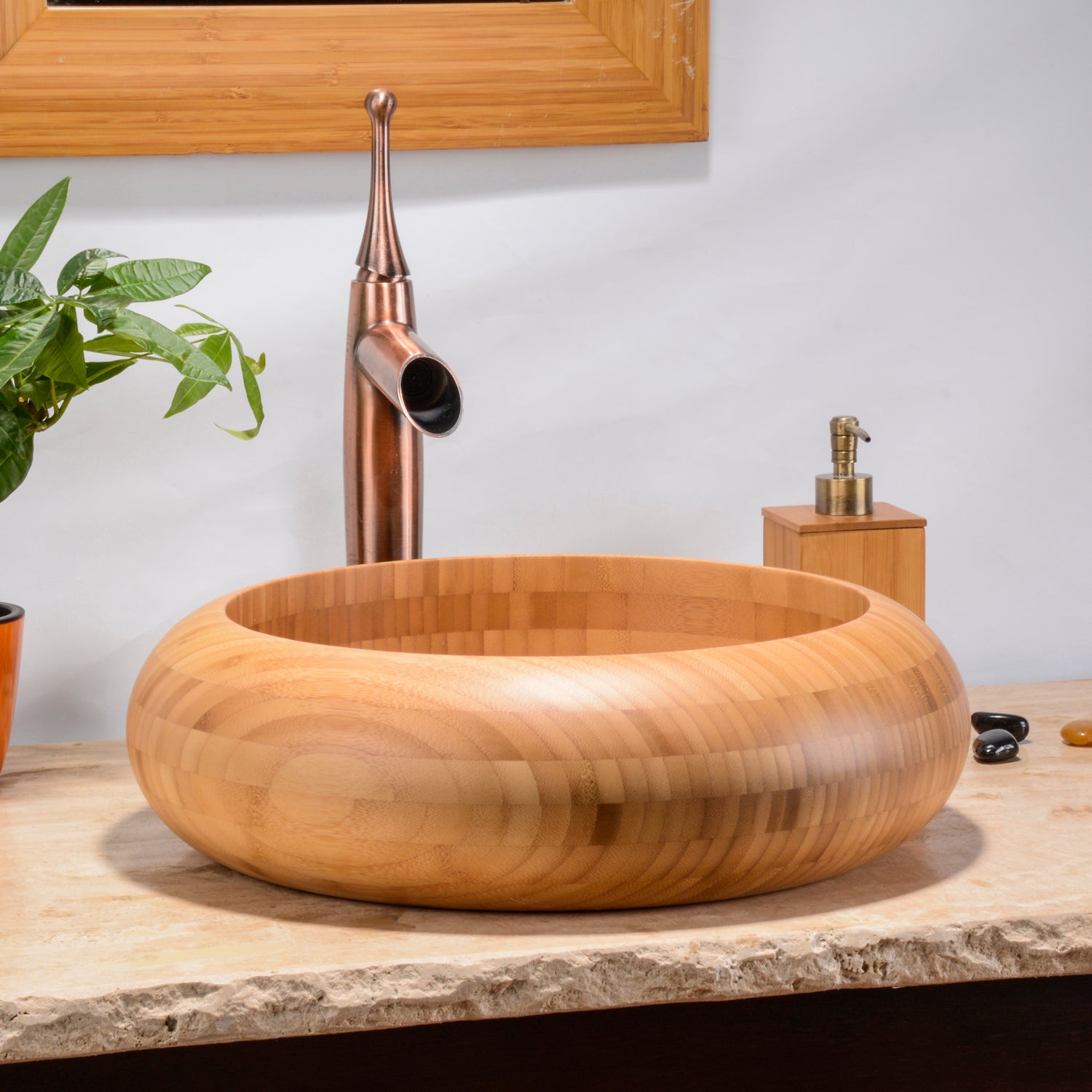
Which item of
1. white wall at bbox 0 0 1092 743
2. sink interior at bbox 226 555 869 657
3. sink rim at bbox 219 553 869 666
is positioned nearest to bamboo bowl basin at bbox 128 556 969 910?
sink rim at bbox 219 553 869 666

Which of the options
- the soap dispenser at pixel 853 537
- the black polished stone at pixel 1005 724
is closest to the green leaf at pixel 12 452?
the soap dispenser at pixel 853 537

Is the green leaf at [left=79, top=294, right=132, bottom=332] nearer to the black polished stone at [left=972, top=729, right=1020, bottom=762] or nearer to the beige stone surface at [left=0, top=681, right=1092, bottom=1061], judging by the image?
the beige stone surface at [left=0, top=681, right=1092, bottom=1061]

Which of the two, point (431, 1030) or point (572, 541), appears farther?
point (572, 541)

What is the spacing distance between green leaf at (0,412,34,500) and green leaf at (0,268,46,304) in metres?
0.06

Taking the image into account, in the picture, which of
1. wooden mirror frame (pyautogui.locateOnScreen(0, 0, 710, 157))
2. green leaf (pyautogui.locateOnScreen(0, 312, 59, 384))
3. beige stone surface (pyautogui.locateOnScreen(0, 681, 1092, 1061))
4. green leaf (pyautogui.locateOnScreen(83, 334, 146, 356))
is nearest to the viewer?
beige stone surface (pyautogui.locateOnScreen(0, 681, 1092, 1061))

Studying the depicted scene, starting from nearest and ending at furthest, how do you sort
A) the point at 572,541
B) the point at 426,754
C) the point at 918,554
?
the point at 426,754
the point at 918,554
the point at 572,541

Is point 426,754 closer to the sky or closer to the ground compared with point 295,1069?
closer to the sky

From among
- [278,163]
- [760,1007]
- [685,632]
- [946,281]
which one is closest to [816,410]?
→ [946,281]

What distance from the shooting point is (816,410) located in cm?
95

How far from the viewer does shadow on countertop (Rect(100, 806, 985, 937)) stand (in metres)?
0.49

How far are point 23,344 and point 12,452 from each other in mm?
83

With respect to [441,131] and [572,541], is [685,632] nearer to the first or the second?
[572,541]

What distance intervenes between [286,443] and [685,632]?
325mm

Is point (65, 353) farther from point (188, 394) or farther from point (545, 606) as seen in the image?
point (545, 606)
